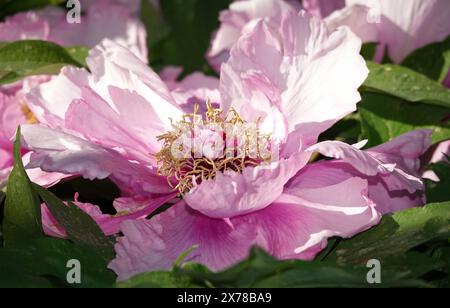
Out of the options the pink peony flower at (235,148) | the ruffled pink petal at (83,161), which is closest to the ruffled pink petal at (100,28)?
the pink peony flower at (235,148)

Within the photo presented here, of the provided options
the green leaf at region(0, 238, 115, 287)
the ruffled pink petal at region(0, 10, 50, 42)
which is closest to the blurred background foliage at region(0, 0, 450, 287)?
the green leaf at region(0, 238, 115, 287)

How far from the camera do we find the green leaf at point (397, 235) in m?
0.53

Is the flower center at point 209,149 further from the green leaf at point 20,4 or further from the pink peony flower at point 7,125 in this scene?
the green leaf at point 20,4

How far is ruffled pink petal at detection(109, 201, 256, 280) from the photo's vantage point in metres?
0.52

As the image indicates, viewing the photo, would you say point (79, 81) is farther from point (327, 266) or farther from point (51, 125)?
point (327, 266)

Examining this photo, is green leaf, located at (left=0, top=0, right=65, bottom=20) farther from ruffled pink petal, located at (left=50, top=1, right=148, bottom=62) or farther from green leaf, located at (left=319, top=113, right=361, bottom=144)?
green leaf, located at (left=319, top=113, right=361, bottom=144)

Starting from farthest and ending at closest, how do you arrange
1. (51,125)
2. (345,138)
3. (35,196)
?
(345,138)
(51,125)
(35,196)

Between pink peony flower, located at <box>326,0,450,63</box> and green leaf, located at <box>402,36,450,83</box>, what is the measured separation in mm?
12

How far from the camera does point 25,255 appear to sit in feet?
1.69

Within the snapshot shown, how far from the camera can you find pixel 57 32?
930 mm

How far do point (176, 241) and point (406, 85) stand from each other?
0.92 feet

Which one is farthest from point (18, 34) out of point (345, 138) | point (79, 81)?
point (345, 138)

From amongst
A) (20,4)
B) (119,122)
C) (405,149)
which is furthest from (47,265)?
(20,4)

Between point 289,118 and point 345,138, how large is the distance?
0.12m
